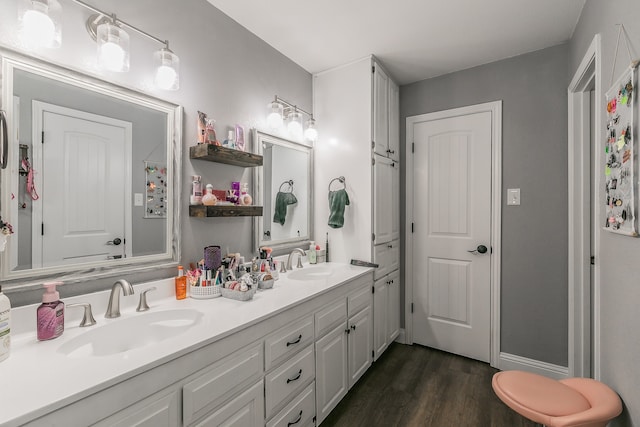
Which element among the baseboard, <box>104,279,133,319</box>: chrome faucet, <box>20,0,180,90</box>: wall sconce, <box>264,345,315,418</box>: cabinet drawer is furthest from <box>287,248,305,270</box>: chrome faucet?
the baseboard

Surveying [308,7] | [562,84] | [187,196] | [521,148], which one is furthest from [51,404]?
[562,84]

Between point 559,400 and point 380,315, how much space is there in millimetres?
1339

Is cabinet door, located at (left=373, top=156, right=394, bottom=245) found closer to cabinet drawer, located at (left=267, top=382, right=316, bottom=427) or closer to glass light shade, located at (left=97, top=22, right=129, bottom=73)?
cabinet drawer, located at (left=267, top=382, right=316, bottom=427)

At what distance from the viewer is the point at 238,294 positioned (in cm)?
147

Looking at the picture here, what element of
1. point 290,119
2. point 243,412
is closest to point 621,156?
point 243,412

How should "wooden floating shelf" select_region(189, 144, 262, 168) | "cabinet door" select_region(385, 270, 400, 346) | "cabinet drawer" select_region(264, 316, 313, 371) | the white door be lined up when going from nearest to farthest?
"cabinet drawer" select_region(264, 316, 313, 371) → "wooden floating shelf" select_region(189, 144, 262, 168) → the white door → "cabinet door" select_region(385, 270, 400, 346)

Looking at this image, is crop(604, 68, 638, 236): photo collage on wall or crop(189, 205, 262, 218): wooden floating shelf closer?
crop(604, 68, 638, 236): photo collage on wall

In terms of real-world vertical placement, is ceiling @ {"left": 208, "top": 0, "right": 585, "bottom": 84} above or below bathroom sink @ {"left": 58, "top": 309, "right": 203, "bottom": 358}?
above

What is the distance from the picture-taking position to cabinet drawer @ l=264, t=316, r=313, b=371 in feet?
4.27

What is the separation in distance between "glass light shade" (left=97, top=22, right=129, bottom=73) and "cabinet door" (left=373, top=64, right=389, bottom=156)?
1.70 meters

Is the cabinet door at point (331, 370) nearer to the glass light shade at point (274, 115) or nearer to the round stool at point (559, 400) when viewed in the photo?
the round stool at point (559, 400)

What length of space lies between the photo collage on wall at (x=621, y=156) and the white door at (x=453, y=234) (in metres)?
1.19

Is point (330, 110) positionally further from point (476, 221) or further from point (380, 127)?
point (476, 221)

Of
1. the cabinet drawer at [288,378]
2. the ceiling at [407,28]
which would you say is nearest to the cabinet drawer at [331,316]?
the cabinet drawer at [288,378]
